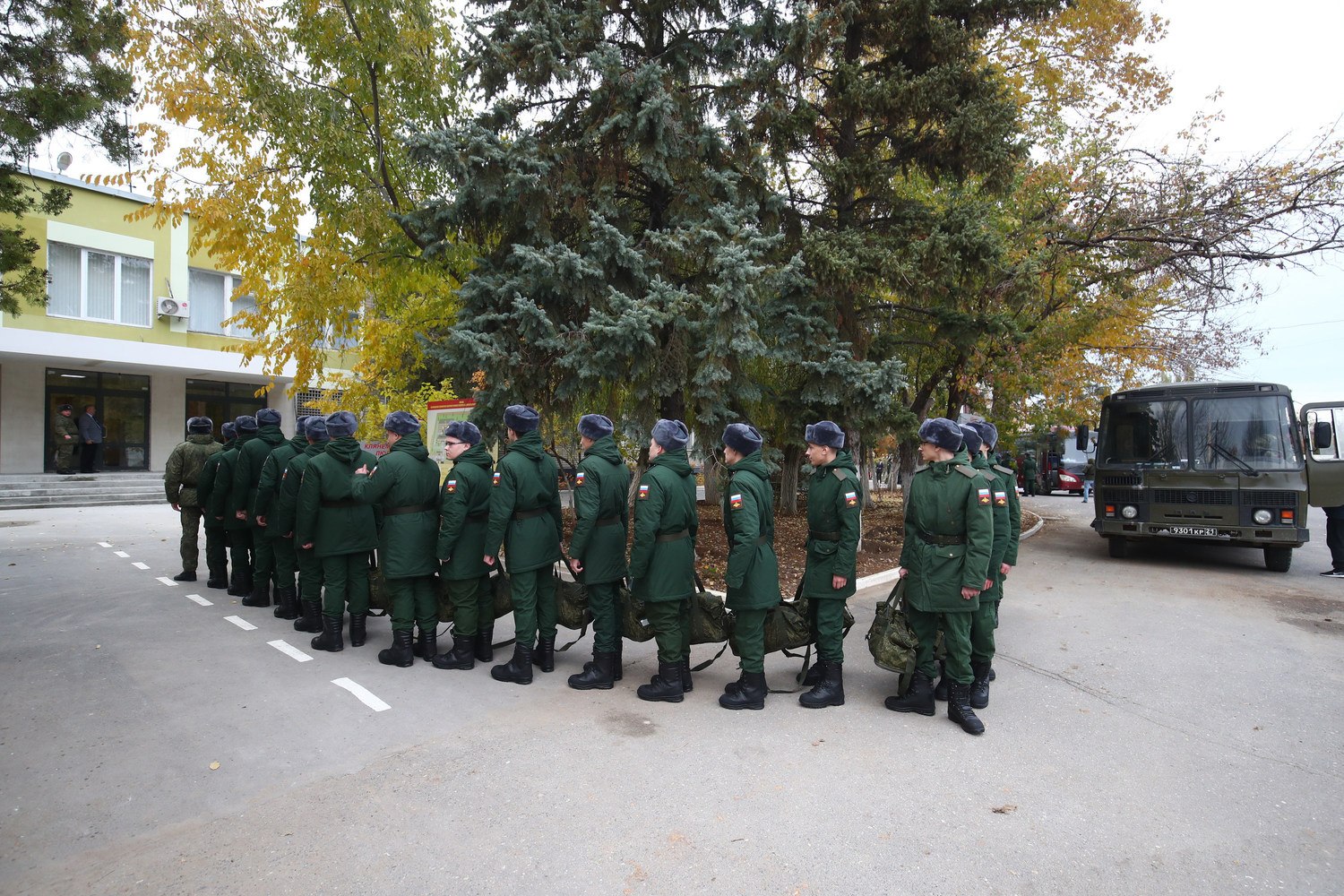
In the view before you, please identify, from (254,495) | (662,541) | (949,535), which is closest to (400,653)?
(662,541)

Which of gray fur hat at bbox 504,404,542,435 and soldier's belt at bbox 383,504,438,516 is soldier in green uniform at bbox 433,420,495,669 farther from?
gray fur hat at bbox 504,404,542,435

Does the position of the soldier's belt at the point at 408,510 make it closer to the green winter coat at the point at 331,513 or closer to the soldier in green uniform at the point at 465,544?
the soldier in green uniform at the point at 465,544

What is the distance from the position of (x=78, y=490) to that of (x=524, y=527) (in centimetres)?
1915

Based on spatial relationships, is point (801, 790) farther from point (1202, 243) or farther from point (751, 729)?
point (1202, 243)

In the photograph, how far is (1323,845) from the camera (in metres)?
3.32

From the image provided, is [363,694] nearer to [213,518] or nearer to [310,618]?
[310,618]

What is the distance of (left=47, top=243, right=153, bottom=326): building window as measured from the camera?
19875 millimetres

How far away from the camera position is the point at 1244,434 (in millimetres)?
10578

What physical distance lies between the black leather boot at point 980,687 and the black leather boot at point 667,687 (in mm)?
2055

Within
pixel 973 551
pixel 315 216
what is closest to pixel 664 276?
pixel 315 216

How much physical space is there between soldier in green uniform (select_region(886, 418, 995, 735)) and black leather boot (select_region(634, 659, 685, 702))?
1474mm

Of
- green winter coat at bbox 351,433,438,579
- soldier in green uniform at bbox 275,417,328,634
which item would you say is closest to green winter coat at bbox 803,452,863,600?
green winter coat at bbox 351,433,438,579

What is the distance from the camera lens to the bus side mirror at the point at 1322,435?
993 cm

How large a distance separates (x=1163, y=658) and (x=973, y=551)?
123 inches
